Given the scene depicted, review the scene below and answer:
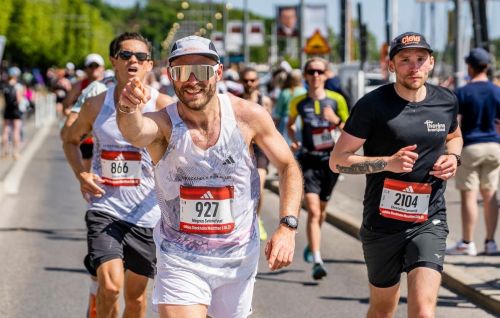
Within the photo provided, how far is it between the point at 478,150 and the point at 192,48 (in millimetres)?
6513

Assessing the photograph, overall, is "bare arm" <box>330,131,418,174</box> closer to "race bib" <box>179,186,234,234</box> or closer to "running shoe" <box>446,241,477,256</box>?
"race bib" <box>179,186,234,234</box>

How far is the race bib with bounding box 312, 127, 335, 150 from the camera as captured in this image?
1074cm

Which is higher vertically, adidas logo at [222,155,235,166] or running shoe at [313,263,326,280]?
adidas logo at [222,155,235,166]

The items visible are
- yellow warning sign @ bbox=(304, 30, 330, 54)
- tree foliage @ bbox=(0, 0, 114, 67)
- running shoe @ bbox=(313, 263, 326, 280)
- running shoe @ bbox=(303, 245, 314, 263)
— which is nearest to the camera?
running shoe @ bbox=(313, 263, 326, 280)

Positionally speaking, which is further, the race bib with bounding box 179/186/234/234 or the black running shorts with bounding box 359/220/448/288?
the black running shorts with bounding box 359/220/448/288

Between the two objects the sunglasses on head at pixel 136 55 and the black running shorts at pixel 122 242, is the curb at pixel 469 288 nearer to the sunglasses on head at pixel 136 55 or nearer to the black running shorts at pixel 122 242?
the black running shorts at pixel 122 242

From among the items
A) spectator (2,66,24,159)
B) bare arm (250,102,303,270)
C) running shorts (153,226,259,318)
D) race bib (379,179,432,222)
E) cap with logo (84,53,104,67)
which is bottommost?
spectator (2,66,24,159)

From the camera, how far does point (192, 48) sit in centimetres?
505

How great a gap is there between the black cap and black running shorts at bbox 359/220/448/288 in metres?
0.95

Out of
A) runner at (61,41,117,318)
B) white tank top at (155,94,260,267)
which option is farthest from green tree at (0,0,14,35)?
white tank top at (155,94,260,267)

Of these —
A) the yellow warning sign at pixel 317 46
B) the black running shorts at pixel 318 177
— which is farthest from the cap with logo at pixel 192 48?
the yellow warning sign at pixel 317 46

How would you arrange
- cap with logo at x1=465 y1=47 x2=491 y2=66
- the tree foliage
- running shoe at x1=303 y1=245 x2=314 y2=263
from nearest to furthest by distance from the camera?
running shoe at x1=303 y1=245 x2=314 y2=263, cap with logo at x1=465 y1=47 x2=491 y2=66, the tree foliage

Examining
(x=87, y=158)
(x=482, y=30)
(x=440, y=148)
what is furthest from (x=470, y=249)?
(x=482, y=30)

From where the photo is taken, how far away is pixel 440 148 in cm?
638
